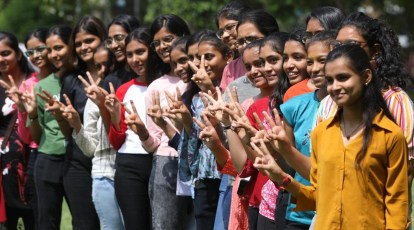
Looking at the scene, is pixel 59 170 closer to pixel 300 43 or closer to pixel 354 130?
pixel 300 43

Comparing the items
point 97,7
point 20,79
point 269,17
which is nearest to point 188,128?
point 269,17

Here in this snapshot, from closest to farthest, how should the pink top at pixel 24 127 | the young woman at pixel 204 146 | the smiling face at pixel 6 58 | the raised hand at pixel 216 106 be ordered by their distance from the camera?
the raised hand at pixel 216 106
the young woman at pixel 204 146
the pink top at pixel 24 127
the smiling face at pixel 6 58

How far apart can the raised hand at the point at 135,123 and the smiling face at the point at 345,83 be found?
2631 mm

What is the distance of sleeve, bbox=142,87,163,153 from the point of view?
728 cm

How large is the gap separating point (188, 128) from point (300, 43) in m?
1.32

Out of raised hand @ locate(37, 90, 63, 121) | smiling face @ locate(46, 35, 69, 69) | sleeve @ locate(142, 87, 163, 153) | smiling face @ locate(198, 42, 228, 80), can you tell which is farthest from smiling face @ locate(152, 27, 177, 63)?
smiling face @ locate(46, 35, 69, 69)

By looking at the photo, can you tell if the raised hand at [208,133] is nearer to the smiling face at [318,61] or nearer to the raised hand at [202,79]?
the raised hand at [202,79]

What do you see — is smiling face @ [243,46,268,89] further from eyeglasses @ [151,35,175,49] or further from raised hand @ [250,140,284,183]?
eyeglasses @ [151,35,175,49]

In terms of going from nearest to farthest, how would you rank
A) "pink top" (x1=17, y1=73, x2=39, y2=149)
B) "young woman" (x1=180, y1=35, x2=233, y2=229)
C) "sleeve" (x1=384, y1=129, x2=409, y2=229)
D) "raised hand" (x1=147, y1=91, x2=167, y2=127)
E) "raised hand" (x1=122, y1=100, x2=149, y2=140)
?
"sleeve" (x1=384, y1=129, x2=409, y2=229) → "young woman" (x1=180, y1=35, x2=233, y2=229) → "raised hand" (x1=147, y1=91, x2=167, y2=127) → "raised hand" (x1=122, y1=100, x2=149, y2=140) → "pink top" (x1=17, y1=73, x2=39, y2=149)

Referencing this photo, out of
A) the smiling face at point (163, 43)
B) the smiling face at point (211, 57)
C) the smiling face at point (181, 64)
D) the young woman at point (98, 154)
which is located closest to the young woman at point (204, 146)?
the smiling face at point (211, 57)

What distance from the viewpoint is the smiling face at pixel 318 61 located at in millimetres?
5352

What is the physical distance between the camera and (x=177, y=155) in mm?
7238

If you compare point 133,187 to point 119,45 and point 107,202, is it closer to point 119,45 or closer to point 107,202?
point 107,202

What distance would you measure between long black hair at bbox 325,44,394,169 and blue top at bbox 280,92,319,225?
609 mm
